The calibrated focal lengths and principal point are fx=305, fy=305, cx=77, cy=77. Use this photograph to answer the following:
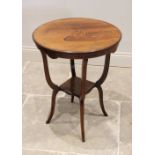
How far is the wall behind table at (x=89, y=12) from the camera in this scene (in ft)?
8.59

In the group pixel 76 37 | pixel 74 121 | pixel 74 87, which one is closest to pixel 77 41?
pixel 76 37

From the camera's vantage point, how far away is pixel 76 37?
1782 millimetres

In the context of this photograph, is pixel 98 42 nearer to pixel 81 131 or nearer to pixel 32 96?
pixel 81 131

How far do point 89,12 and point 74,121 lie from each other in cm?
104

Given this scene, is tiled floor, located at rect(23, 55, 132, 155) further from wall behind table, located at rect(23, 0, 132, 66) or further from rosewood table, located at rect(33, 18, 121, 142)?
wall behind table, located at rect(23, 0, 132, 66)

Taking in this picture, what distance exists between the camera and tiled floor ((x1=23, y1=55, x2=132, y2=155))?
190 cm

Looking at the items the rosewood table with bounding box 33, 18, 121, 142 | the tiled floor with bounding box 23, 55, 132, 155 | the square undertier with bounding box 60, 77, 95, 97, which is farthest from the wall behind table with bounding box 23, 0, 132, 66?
the square undertier with bounding box 60, 77, 95, 97

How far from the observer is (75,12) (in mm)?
2688

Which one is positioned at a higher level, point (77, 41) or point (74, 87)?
point (77, 41)

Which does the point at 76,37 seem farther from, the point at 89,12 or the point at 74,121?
the point at 89,12

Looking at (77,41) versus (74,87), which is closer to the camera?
(77,41)

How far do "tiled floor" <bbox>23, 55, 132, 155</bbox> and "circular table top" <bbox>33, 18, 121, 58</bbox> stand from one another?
24.4 inches
